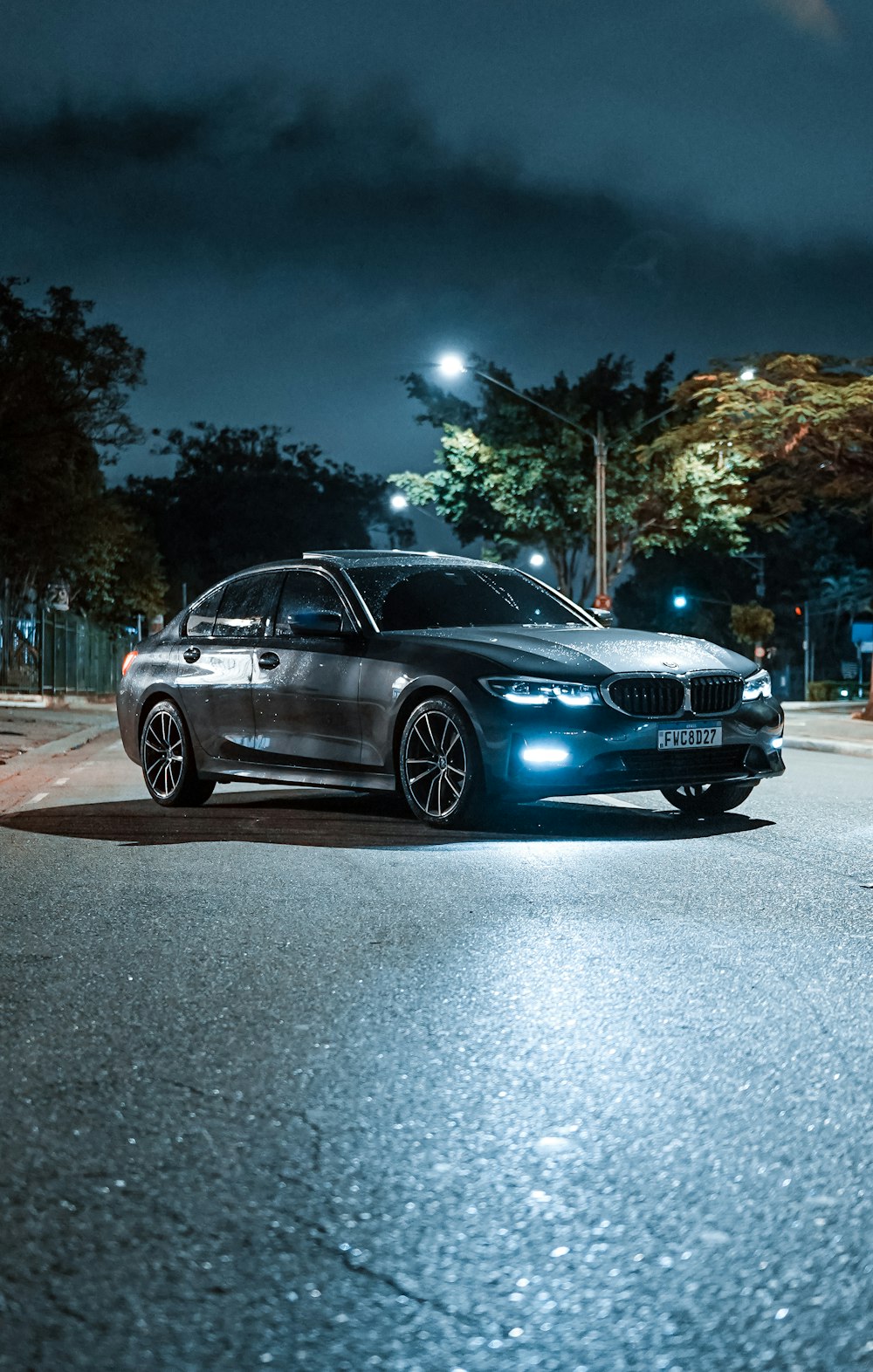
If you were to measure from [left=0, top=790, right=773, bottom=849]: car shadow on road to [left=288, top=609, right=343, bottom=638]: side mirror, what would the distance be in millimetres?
1240

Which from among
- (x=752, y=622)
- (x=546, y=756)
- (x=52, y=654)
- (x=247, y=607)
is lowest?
(x=546, y=756)

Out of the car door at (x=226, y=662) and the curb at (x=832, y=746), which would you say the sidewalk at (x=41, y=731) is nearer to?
the car door at (x=226, y=662)

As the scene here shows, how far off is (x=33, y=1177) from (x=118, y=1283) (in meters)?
0.72

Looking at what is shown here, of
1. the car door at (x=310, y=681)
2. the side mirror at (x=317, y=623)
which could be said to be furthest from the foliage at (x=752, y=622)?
A: the side mirror at (x=317, y=623)

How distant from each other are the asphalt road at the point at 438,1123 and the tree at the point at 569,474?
33030 millimetres

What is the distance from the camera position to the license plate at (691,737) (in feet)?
34.1

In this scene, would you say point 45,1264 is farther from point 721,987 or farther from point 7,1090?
point 721,987

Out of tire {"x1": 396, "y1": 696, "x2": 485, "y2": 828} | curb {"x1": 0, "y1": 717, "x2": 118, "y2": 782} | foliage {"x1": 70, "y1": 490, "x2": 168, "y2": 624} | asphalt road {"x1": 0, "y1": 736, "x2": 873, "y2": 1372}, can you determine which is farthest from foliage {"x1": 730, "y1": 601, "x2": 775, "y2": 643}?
asphalt road {"x1": 0, "y1": 736, "x2": 873, "y2": 1372}

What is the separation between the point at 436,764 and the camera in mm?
10758

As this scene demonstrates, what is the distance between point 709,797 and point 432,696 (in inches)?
91.4

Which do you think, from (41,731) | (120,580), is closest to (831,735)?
(41,731)

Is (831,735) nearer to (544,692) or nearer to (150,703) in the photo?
(150,703)

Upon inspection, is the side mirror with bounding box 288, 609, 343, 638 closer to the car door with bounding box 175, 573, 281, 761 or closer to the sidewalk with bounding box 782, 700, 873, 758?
the car door with bounding box 175, 573, 281, 761

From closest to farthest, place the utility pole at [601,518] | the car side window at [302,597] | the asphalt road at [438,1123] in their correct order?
the asphalt road at [438,1123]
the car side window at [302,597]
the utility pole at [601,518]
